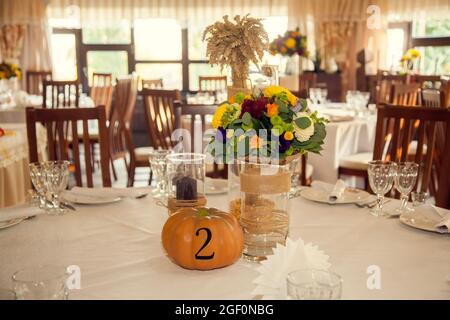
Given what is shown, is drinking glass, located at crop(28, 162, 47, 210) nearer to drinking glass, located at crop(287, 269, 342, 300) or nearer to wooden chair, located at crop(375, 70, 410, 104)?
drinking glass, located at crop(287, 269, 342, 300)

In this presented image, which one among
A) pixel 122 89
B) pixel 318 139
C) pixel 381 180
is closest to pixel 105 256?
pixel 318 139

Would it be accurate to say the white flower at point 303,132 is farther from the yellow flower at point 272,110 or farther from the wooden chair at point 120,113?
the wooden chair at point 120,113

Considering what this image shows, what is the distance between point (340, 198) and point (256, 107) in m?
0.65

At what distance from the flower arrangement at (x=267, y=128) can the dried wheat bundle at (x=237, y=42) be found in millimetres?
283

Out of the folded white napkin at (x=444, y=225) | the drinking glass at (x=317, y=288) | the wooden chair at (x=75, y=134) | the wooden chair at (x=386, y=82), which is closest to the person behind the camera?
the drinking glass at (x=317, y=288)

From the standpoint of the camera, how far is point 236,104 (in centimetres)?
129

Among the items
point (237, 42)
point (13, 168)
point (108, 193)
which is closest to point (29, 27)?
point (13, 168)

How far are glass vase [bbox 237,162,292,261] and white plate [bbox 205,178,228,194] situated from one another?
1.94 feet

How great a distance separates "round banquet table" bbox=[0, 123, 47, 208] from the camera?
9.62ft

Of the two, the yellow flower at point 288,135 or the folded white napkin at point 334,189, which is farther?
the folded white napkin at point 334,189

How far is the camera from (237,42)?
151 cm

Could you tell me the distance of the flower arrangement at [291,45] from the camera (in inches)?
195

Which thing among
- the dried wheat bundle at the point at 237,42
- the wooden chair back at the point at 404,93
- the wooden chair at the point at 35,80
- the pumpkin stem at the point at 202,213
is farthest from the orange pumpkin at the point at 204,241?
the wooden chair at the point at 35,80

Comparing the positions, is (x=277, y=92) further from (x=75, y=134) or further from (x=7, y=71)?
(x=7, y=71)
